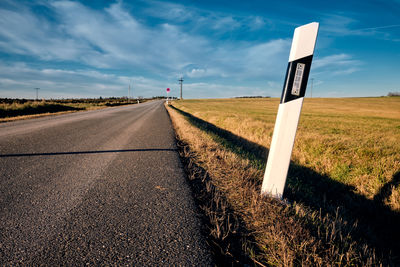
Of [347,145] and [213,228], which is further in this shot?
[347,145]

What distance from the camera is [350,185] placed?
3.93 meters

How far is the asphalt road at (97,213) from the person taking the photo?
52.4 inches

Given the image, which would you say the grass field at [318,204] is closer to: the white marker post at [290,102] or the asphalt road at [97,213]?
the white marker post at [290,102]

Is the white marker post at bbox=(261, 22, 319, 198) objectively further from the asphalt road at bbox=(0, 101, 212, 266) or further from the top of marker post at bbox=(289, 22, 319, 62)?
the asphalt road at bbox=(0, 101, 212, 266)

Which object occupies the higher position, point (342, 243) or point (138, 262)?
point (342, 243)

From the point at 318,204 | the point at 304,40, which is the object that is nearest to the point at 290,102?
the point at 304,40

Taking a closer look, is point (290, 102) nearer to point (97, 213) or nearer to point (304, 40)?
point (304, 40)

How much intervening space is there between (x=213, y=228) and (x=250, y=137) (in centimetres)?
636

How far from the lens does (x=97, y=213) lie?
187cm

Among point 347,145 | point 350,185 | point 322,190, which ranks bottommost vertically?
point 322,190

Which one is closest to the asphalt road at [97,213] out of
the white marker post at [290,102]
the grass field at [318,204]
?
the grass field at [318,204]

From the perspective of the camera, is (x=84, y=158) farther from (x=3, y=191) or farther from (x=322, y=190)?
(x=322, y=190)

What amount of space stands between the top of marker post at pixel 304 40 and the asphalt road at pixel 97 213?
1933 millimetres

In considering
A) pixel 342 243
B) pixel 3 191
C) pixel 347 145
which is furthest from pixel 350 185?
pixel 3 191
